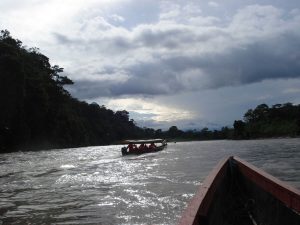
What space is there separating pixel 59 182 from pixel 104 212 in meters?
8.27

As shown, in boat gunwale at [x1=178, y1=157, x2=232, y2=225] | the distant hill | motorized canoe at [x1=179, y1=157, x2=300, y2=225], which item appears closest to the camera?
boat gunwale at [x1=178, y1=157, x2=232, y2=225]

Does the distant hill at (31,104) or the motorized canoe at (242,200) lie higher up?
the distant hill at (31,104)

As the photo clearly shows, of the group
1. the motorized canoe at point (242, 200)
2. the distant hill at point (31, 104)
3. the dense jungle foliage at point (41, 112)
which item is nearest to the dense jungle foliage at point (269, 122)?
the dense jungle foliage at point (41, 112)

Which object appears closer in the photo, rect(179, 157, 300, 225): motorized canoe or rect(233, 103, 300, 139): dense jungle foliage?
rect(179, 157, 300, 225): motorized canoe

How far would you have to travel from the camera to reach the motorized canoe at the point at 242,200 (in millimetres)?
5172

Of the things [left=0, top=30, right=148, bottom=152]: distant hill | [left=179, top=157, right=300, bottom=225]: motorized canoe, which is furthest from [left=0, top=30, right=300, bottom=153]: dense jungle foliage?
[left=179, top=157, right=300, bottom=225]: motorized canoe

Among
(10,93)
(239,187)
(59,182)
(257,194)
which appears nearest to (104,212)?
(239,187)

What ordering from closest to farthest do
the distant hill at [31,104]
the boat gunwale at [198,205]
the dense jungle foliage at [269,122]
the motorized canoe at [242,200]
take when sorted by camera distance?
1. the boat gunwale at [198,205]
2. the motorized canoe at [242,200]
3. the distant hill at [31,104]
4. the dense jungle foliage at [269,122]

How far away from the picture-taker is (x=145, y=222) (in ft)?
33.7

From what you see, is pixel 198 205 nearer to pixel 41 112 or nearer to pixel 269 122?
pixel 41 112

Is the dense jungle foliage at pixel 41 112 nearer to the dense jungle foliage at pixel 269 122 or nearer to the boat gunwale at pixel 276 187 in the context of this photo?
the dense jungle foliage at pixel 269 122

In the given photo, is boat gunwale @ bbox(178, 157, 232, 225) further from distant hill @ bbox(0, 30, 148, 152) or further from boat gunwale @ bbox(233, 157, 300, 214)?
distant hill @ bbox(0, 30, 148, 152)

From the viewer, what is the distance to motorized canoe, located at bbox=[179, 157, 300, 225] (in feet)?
17.0

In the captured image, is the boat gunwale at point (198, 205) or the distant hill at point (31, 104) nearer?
the boat gunwale at point (198, 205)
